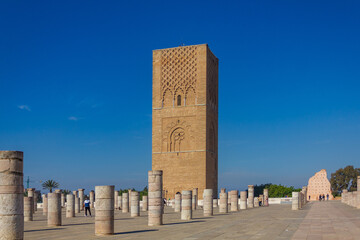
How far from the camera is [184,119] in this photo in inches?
1491

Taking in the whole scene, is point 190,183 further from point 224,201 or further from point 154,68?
point 224,201

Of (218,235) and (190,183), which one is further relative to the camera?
(190,183)

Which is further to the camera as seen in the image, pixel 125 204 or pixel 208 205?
pixel 125 204

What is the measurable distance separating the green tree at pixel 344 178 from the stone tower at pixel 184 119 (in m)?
25.7

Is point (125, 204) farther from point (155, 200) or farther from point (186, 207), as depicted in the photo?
point (155, 200)

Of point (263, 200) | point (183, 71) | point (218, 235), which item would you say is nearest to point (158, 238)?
point (218, 235)

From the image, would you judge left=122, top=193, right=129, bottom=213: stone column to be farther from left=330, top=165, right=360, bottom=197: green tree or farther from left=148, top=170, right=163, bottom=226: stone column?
left=330, top=165, right=360, bottom=197: green tree

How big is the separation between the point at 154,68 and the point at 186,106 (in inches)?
174

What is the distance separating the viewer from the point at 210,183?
123ft

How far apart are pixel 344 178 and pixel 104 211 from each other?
53.5 m

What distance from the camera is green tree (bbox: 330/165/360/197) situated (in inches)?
2283

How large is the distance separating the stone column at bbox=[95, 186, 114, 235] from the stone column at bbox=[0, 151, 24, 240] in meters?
2.74

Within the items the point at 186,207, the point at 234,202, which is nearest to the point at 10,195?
the point at 186,207

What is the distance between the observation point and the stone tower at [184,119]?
36.9 m
